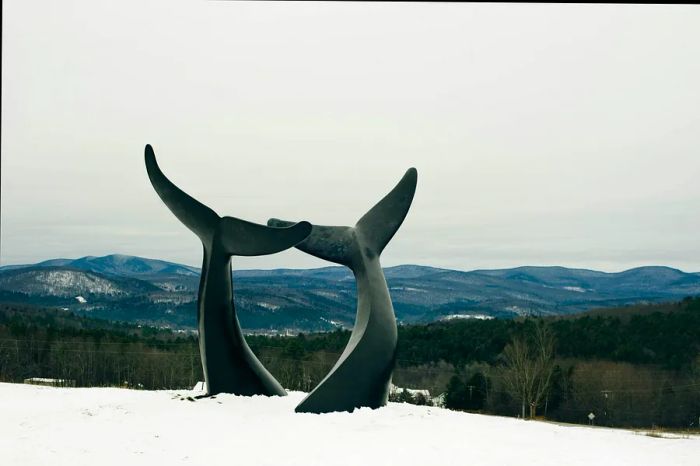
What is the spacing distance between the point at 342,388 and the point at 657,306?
216ft

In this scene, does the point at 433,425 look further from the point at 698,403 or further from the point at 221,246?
the point at 698,403

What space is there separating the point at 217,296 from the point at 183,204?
2.11 m

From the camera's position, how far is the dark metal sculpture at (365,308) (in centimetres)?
1423

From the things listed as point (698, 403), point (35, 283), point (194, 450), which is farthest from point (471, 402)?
point (35, 283)

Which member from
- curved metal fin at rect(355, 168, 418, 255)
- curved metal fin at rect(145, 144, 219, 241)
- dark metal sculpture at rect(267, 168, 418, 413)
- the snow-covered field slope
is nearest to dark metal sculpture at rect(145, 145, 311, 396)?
curved metal fin at rect(145, 144, 219, 241)

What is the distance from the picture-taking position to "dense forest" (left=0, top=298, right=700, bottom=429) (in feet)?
139

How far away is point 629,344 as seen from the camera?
50812 mm

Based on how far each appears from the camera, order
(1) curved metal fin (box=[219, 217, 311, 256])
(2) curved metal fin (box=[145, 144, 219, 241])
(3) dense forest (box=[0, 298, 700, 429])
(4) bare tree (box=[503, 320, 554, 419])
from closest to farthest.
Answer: (1) curved metal fin (box=[219, 217, 311, 256]) → (2) curved metal fin (box=[145, 144, 219, 241]) → (4) bare tree (box=[503, 320, 554, 419]) → (3) dense forest (box=[0, 298, 700, 429])

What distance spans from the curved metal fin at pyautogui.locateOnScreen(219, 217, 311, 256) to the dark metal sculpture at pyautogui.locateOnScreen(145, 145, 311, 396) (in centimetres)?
2

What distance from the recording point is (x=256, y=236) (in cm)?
1425

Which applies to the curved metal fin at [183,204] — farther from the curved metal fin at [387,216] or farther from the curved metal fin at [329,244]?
the curved metal fin at [387,216]

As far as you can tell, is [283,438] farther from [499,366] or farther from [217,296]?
[499,366]

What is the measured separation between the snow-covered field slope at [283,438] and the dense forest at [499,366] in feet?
81.6

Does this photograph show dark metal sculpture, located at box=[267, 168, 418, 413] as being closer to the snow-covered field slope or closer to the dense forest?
the snow-covered field slope
